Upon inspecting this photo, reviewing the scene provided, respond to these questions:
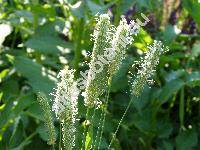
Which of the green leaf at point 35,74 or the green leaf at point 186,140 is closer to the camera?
the green leaf at point 35,74

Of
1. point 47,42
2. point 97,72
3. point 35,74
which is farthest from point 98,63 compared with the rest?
point 47,42

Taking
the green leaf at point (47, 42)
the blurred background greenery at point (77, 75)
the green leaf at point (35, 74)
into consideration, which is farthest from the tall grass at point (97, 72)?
the green leaf at point (47, 42)

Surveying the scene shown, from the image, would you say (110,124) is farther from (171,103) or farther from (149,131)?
(171,103)

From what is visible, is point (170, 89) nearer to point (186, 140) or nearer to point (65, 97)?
point (186, 140)

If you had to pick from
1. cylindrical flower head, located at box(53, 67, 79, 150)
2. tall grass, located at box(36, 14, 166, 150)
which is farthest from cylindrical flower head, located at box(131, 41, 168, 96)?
cylindrical flower head, located at box(53, 67, 79, 150)

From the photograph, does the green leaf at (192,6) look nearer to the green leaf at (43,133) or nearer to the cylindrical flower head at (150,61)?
the green leaf at (43,133)
